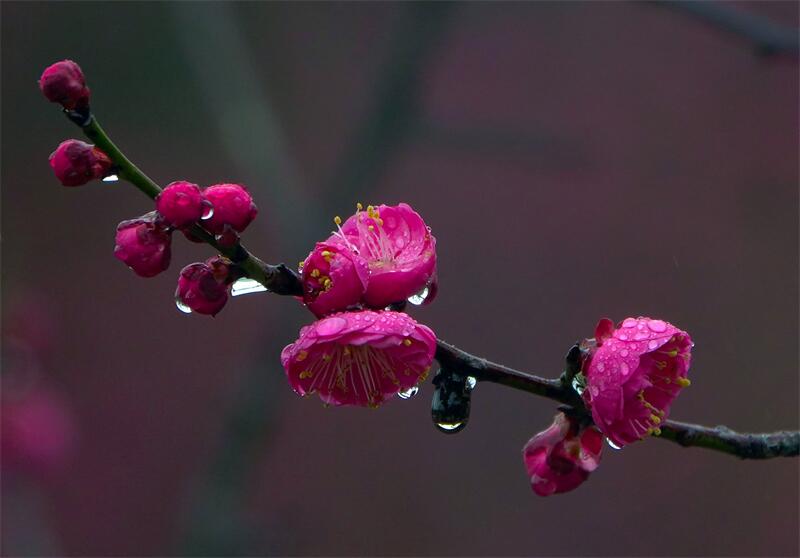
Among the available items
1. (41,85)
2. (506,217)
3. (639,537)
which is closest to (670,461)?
(639,537)

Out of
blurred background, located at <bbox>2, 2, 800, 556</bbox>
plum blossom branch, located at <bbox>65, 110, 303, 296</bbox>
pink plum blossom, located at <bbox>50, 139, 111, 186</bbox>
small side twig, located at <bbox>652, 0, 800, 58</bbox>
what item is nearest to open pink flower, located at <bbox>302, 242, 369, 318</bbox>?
plum blossom branch, located at <bbox>65, 110, 303, 296</bbox>

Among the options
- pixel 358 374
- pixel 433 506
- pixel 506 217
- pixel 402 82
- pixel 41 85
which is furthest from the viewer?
pixel 506 217

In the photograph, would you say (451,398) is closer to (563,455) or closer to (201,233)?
(563,455)

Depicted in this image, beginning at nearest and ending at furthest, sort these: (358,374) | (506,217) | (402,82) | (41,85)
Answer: (41,85) → (358,374) → (402,82) → (506,217)

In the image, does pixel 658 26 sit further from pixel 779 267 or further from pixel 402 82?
pixel 402 82

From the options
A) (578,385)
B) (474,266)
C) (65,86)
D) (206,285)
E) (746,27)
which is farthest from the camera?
(474,266)

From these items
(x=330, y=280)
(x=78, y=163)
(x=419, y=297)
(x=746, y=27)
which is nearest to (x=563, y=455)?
(x=419, y=297)

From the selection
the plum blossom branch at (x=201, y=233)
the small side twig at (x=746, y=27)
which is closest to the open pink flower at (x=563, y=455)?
the plum blossom branch at (x=201, y=233)
